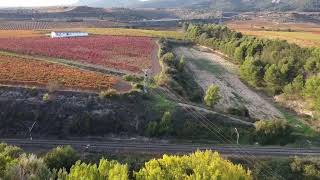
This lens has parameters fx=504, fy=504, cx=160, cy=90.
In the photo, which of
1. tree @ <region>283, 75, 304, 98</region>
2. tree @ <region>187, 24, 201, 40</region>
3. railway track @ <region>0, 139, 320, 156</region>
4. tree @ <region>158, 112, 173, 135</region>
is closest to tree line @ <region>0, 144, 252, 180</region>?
railway track @ <region>0, 139, 320, 156</region>

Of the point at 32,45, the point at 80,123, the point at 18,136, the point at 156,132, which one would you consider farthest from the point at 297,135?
the point at 32,45

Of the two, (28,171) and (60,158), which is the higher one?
(28,171)

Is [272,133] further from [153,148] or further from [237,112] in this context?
[153,148]

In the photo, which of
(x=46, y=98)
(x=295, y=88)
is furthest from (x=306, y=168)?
(x=295, y=88)

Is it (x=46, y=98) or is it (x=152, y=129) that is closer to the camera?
(x=152, y=129)

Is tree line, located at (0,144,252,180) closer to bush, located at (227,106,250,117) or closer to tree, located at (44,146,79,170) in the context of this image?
tree, located at (44,146,79,170)

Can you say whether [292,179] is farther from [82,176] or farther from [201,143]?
[82,176]
